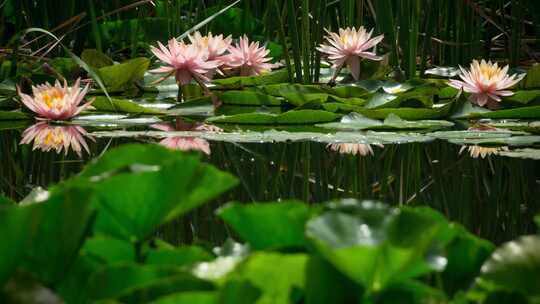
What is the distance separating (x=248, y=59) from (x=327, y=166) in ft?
4.37

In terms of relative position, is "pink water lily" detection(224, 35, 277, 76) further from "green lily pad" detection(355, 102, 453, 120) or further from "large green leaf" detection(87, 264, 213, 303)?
"large green leaf" detection(87, 264, 213, 303)

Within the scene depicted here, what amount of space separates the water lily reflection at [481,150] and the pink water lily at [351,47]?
0.90 metres

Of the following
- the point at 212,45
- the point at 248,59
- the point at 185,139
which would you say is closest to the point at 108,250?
the point at 185,139

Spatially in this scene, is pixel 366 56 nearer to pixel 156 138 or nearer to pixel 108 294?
pixel 156 138

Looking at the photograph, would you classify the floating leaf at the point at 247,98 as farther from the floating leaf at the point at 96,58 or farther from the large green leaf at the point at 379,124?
the floating leaf at the point at 96,58

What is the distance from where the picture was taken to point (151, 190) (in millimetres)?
587

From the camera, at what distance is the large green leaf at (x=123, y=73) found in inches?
111

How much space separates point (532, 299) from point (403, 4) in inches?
93.7

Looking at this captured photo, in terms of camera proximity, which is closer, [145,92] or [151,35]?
[145,92]

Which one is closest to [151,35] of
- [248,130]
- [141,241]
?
[248,130]

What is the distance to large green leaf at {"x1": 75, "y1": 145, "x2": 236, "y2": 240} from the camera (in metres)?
0.58

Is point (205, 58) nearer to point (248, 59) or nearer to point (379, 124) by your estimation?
point (248, 59)

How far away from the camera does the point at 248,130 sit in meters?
2.23

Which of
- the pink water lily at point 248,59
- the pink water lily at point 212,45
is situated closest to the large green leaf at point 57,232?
the pink water lily at point 212,45
